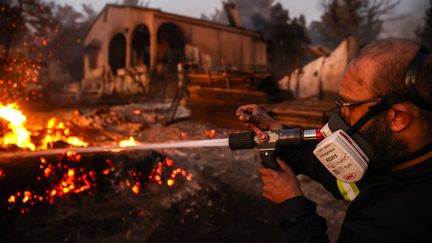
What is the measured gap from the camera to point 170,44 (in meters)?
23.1

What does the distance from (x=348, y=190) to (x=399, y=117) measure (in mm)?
877

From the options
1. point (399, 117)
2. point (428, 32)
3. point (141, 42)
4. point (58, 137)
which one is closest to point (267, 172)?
point (399, 117)

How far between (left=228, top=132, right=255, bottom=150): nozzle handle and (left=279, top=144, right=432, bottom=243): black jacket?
535 millimetres

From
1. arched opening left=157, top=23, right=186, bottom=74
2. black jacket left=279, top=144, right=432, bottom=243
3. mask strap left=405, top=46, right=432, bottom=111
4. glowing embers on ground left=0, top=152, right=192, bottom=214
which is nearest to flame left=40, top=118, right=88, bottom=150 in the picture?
glowing embers on ground left=0, top=152, right=192, bottom=214

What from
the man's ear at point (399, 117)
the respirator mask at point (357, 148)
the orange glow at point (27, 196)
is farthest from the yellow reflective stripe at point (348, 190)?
the orange glow at point (27, 196)

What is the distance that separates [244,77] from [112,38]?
18.7 meters

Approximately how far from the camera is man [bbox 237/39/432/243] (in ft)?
5.05

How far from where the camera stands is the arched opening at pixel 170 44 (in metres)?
21.1

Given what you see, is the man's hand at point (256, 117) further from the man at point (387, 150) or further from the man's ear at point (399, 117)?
the man's ear at point (399, 117)

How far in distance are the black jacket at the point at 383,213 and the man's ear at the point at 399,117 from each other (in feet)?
0.77

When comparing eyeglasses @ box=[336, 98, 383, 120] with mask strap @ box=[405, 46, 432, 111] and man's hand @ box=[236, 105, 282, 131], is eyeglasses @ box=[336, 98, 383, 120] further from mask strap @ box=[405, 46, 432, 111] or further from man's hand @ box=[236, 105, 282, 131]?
man's hand @ box=[236, 105, 282, 131]

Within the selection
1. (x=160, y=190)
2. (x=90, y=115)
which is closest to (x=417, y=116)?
(x=160, y=190)

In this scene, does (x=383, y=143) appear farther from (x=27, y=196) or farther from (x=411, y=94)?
(x=27, y=196)

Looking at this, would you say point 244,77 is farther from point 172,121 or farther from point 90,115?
point 90,115
